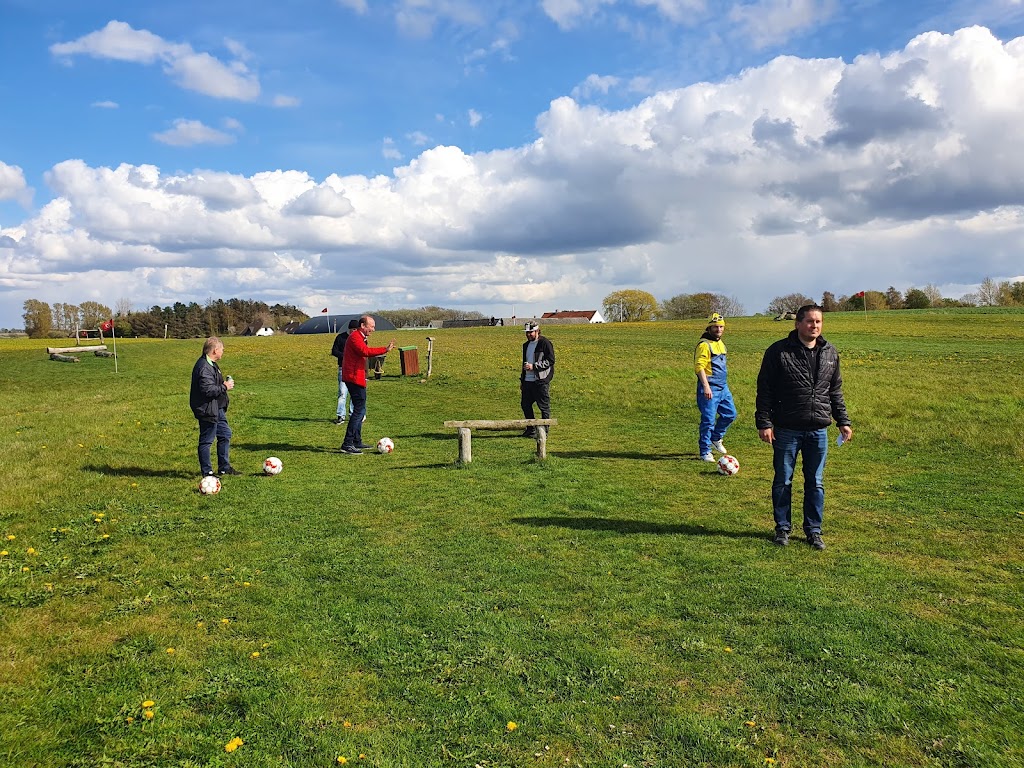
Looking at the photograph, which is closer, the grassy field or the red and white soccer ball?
the grassy field

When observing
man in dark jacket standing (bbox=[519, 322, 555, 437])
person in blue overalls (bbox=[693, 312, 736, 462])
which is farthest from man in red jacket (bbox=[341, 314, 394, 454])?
person in blue overalls (bbox=[693, 312, 736, 462])

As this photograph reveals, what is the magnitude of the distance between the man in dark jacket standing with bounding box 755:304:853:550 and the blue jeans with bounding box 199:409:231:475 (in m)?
8.00

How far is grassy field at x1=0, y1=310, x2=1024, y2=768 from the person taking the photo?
394cm

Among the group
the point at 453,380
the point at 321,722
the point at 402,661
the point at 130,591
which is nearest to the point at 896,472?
the point at 402,661

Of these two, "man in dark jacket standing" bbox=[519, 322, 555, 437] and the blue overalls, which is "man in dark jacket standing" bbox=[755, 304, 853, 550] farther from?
"man in dark jacket standing" bbox=[519, 322, 555, 437]

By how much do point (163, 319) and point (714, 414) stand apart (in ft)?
397

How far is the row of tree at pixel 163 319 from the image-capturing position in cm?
9607

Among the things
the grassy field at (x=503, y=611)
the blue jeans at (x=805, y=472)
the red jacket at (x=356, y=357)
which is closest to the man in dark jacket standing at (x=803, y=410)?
the blue jeans at (x=805, y=472)

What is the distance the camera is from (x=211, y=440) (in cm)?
1039

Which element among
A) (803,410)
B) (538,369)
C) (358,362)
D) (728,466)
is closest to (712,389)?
(728,466)

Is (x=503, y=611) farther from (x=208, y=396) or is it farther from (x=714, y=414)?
(x=714, y=414)

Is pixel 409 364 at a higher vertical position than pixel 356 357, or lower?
lower

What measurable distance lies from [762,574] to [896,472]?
21.3 feet

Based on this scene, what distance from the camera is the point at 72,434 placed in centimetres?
1393
